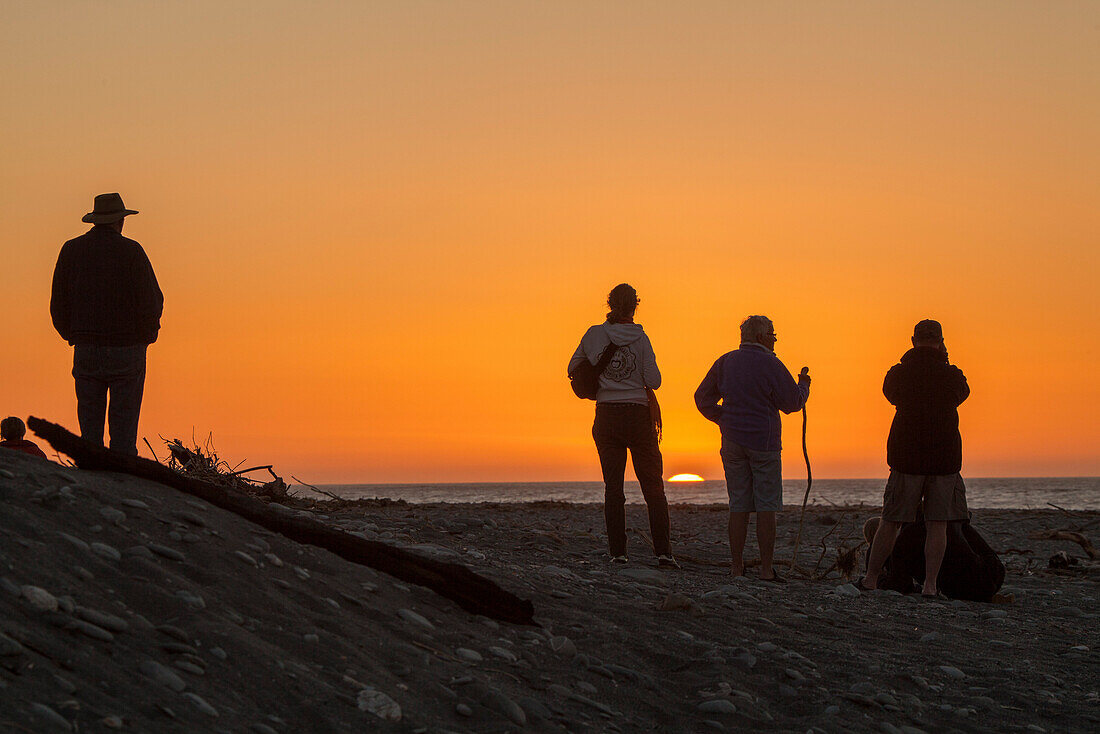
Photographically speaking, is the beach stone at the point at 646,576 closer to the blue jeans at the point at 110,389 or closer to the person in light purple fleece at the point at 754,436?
the person in light purple fleece at the point at 754,436

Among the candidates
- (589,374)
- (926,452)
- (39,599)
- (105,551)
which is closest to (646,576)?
(589,374)

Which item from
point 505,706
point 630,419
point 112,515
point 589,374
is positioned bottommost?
point 505,706

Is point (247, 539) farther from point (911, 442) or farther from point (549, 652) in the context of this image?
point (911, 442)

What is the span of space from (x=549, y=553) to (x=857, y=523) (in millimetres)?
9728

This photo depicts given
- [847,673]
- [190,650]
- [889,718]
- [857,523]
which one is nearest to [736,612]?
[847,673]

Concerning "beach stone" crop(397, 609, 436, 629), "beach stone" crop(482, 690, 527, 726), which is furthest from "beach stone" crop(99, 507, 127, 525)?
"beach stone" crop(482, 690, 527, 726)

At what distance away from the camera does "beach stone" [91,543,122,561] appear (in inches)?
153

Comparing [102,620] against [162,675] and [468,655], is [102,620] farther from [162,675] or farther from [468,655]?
[468,655]

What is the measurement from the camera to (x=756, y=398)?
26.6 ft

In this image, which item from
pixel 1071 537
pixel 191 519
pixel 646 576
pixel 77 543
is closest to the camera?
pixel 77 543

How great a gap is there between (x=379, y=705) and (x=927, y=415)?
5757mm

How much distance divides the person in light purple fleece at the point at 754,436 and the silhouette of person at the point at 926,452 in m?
0.83

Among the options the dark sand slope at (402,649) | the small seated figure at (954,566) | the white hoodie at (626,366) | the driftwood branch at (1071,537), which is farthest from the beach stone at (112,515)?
the driftwood branch at (1071,537)

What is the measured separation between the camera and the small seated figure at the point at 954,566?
769 cm
